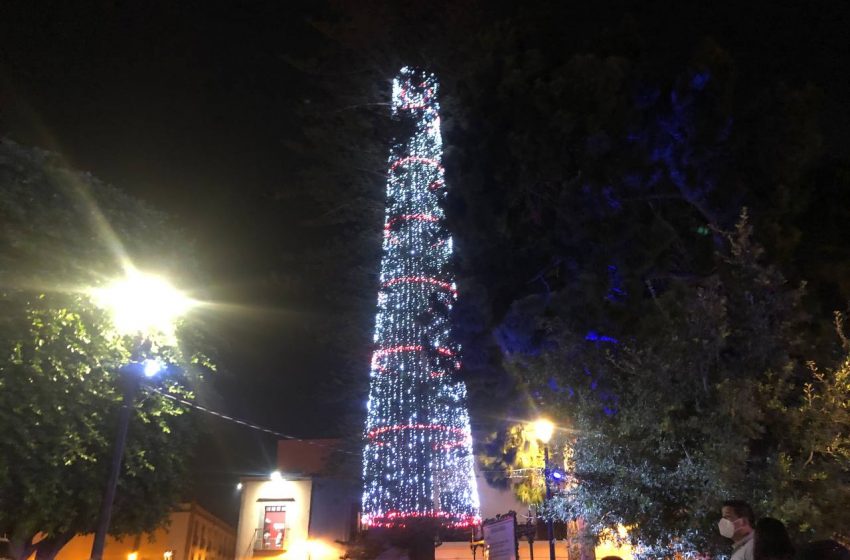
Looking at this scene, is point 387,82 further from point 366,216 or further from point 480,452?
point 480,452

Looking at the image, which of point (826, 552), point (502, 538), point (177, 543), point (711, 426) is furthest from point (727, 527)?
point (177, 543)

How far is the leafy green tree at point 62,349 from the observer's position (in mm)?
12750

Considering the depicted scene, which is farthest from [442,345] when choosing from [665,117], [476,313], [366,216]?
[665,117]

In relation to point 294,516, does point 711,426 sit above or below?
above

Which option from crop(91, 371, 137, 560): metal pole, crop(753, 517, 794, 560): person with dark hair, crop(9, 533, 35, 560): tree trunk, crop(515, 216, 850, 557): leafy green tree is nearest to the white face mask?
crop(753, 517, 794, 560): person with dark hair

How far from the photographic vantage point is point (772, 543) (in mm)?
3984

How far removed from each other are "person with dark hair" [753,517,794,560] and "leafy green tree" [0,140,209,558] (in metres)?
12.9

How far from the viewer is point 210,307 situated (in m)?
19.2

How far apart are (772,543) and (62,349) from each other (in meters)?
14.2

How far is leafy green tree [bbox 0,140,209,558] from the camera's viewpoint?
12.8 metres

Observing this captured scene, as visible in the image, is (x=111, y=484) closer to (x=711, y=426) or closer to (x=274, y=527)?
(x=711, y=426)

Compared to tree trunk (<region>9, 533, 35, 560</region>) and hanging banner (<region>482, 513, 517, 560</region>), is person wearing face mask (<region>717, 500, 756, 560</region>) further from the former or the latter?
tree trunk (<region>9, 533, 35, 560</region>)

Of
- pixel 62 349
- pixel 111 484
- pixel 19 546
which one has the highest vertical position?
pixel 62 349

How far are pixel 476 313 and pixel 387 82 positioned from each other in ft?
27.6
